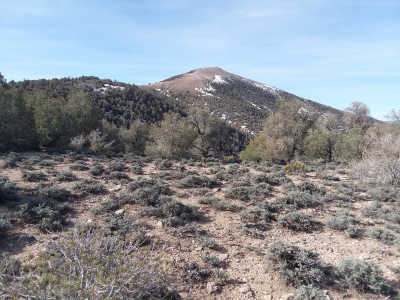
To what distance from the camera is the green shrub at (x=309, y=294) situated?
17.0ft

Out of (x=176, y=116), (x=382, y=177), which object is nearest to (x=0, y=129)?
(x=176, y=116)

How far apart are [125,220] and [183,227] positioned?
1827mm

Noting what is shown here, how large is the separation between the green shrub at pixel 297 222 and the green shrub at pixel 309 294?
3202 mm

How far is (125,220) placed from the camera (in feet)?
26.3

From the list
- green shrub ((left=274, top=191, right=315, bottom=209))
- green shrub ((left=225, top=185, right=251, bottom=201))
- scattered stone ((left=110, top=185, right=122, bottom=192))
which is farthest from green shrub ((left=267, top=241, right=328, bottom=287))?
scattered stone ((left=110, top=185, right=122, bottom=192))

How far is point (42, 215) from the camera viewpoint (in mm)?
7871

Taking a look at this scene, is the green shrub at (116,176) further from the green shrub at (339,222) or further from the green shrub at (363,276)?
the green shrub at (363,276)

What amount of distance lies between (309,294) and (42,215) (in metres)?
7.61

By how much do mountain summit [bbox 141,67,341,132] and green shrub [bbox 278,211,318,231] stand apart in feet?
266

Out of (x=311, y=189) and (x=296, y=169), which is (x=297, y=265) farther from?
(x=296, y=169)

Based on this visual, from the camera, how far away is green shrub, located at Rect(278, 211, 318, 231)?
8.52 meters

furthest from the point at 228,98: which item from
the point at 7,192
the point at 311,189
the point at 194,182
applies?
the point at 7,192

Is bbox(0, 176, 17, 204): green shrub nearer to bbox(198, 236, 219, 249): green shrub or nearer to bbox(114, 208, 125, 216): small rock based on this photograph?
bbox(114, 208, 125, 216): small rock

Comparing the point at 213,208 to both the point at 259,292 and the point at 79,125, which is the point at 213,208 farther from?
the point at 79,125
